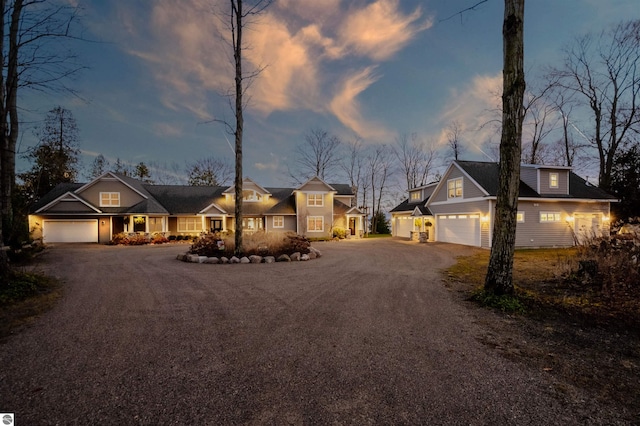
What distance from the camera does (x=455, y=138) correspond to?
3325 cm

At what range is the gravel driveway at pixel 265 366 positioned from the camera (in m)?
2.38

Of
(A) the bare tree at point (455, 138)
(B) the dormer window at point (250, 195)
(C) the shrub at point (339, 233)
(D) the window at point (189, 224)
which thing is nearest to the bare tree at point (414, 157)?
(A) the bare tree at point (455, 138)

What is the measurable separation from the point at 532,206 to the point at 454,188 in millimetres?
4789

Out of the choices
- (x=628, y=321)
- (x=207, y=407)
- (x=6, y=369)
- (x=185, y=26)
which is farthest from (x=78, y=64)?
(x=628, y=321)

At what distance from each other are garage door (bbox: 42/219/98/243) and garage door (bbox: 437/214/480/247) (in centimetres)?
2861

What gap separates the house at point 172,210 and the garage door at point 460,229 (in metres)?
9.12

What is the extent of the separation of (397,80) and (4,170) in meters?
20.7

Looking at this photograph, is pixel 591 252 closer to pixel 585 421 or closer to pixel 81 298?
pixel 585 421

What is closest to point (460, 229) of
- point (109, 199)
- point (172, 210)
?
point (172, 210)

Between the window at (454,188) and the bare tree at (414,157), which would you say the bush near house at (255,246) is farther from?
the bare tree at (414,157)

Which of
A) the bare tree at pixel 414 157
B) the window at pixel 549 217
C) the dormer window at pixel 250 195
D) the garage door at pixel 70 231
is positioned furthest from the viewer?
the bare tree at pixel 414 157

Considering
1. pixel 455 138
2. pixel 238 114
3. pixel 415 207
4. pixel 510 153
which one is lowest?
pixel 415 207

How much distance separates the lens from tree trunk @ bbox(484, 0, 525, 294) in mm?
5934

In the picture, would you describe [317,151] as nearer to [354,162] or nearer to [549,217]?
[354,162]
